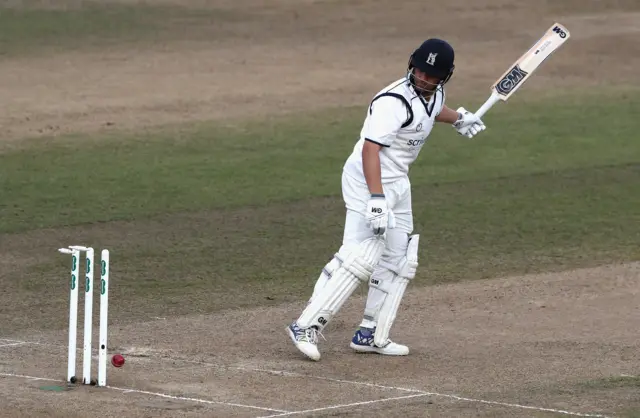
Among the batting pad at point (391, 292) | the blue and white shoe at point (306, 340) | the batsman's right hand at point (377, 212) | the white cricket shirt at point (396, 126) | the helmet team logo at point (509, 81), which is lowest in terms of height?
the blue and white shoe at point (306, 340)

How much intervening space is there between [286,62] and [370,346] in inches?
492

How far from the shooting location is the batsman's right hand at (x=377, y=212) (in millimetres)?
8672

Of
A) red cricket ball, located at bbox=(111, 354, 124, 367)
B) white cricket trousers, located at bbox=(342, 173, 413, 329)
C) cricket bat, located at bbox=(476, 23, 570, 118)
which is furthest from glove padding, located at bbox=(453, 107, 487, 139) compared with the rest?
red cricket ball, located at bbox=(111, 354, 124, 367)

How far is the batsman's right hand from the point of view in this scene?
28.5ft

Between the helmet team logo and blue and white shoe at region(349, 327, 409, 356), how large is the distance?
2019 mm

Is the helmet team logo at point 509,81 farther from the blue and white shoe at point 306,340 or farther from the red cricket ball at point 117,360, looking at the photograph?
the red cricket ball at point 117,360

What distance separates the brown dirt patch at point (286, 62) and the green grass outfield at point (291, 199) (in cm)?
100

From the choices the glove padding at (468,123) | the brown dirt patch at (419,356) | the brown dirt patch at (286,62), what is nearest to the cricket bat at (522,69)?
the glove padding at (468,123)

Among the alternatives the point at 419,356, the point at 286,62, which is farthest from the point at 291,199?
the point at 286,62

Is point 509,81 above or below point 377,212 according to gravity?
above

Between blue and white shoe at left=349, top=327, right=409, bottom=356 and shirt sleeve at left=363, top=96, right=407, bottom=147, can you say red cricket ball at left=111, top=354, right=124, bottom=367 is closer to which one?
blue and white shoe at left=349, top=327, right=409, bottom=356

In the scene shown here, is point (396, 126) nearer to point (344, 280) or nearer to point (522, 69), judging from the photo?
point (344, 280)

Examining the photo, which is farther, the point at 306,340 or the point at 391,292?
the point at 391,292

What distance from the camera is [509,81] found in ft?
32.9
